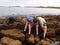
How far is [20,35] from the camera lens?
597 centimetres

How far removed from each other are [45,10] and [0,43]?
4892 millimetres

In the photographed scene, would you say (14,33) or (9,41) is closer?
(9,41)

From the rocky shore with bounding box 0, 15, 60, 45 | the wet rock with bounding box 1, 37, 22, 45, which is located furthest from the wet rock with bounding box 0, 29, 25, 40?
the wet rock with bounding box 1, 37, 22, 45

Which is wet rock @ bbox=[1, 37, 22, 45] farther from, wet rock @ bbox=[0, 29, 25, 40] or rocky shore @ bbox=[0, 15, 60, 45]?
wet rock @ bbox=[0, 29, 25, 40]

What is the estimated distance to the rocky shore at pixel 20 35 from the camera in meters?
5.63

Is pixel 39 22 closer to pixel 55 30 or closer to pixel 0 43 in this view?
pixel 55 30

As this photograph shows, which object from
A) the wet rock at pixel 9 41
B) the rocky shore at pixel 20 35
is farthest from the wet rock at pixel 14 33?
the wet rock at pixel 9 41

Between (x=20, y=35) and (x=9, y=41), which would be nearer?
(x=9, y=41)

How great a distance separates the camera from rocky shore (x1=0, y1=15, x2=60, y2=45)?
5.63 metres

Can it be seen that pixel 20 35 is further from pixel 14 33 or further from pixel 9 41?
pixel 9 41

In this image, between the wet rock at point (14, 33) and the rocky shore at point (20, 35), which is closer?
the rocky shore at point (20, 35)

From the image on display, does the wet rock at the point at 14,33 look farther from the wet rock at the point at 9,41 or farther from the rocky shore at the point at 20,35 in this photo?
the wet rock at the point at 9,41

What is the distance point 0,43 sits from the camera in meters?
5.47

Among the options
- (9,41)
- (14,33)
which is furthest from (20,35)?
(9,41)
